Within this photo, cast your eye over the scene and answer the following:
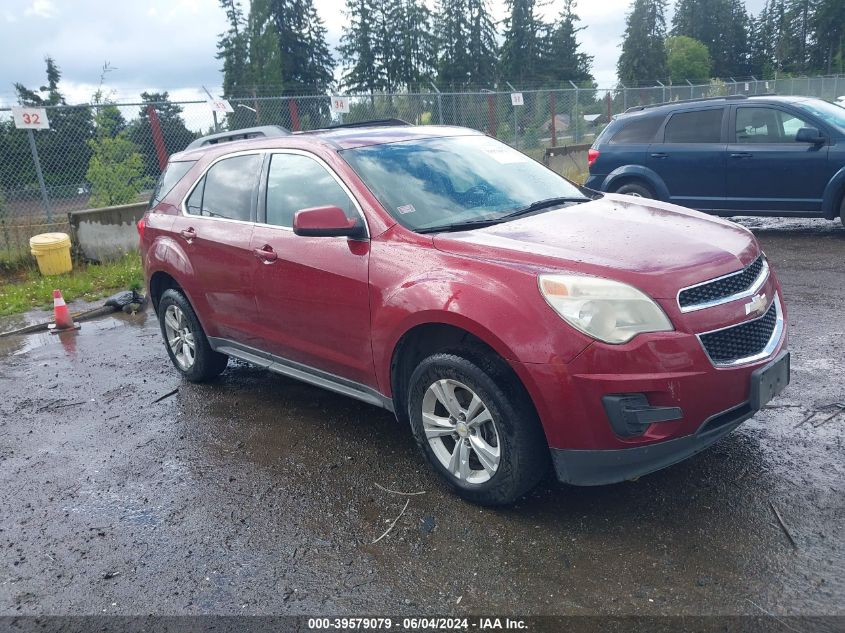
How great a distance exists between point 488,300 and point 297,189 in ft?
5.86

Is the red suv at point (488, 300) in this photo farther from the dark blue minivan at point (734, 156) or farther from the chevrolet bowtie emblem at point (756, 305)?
the dark blue minivan at point (734, 156)

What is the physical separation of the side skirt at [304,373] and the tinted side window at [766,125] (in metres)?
7.22

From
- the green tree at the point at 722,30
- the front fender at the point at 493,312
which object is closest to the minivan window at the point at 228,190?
the front fender at the point at 493,312

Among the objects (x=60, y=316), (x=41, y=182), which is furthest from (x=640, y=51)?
(x=60, y=316)

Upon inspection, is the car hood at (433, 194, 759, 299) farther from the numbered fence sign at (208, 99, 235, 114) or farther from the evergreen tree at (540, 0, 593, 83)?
the evergreen tree at (540, 0, 593, 83)

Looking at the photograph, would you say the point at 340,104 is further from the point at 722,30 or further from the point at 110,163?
the point at 722,30

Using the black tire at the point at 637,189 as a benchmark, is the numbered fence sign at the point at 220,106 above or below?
above

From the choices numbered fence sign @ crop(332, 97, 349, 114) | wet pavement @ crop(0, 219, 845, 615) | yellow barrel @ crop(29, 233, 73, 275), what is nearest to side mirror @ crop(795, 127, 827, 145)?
wet pavement @ crop(0, 219, 845, 615)

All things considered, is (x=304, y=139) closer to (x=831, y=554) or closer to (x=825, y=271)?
(x=831, y=554)

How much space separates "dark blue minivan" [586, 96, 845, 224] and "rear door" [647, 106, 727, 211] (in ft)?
0.04

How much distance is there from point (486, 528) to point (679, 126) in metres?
7.97

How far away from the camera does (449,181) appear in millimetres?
4230

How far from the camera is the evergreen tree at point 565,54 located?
70688 mm

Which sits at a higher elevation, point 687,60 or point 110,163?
point 687,60
